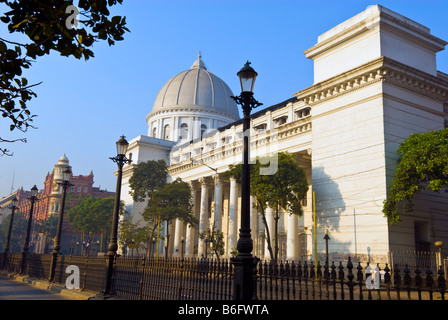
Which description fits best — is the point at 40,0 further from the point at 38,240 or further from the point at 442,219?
the point at 38,240

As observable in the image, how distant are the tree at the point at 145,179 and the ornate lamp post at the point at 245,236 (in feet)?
142

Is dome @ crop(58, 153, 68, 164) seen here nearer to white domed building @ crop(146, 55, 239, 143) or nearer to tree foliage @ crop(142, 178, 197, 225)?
white domed building @ crop(146, 55, 239, 143)

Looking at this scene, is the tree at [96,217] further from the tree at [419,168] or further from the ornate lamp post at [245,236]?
the ornate lamp post at [245,236]

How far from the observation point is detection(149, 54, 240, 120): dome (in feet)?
230

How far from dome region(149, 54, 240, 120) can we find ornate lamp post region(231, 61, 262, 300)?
60.6m

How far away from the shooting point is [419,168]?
66.7ft

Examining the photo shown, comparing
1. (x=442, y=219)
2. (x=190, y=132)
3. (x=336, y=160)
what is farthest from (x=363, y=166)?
(x=190, y=132)

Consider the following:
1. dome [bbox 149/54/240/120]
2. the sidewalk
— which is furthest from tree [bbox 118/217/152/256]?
dome [bbox 149/54/240/120]

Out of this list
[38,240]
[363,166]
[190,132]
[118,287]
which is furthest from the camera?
[38,240]

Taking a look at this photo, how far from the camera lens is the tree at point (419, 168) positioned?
784 inches

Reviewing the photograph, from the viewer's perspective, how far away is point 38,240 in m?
103

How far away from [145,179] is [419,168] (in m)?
37.9

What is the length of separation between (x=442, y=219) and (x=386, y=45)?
462 inches

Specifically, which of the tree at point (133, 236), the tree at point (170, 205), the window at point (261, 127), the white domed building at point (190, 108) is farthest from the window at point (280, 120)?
the white domed building at point (190, 108)
